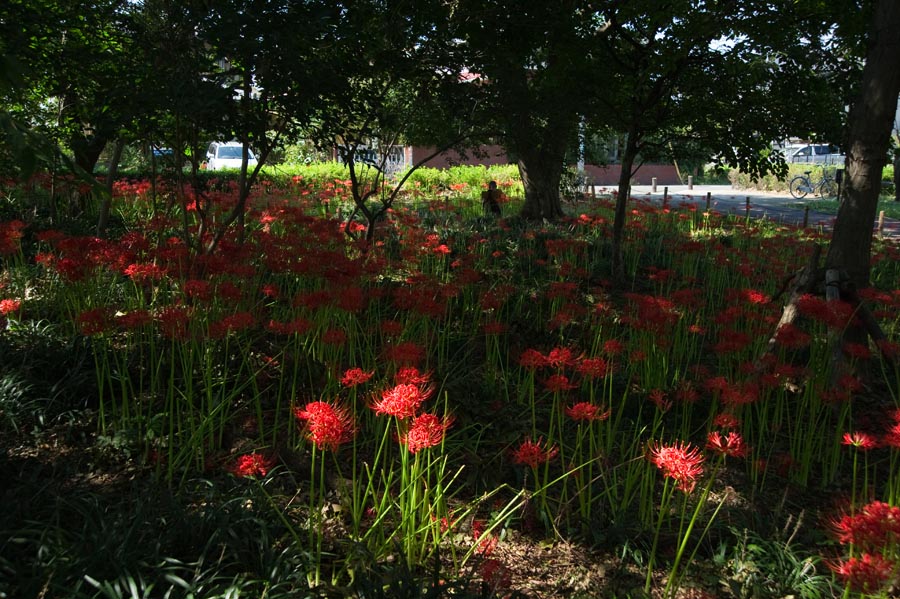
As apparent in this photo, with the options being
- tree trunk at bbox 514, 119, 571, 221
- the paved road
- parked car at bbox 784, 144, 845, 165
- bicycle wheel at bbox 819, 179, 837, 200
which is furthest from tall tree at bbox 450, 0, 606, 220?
parked car at bbox 784, 144, 845, 165

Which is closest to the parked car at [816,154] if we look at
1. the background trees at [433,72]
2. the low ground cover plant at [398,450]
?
the background trees at [433,72]

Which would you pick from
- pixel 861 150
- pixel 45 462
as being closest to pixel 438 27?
pixel 861 150

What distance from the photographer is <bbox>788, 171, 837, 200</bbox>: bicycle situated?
2585cm

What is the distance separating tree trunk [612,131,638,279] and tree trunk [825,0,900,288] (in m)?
2.23

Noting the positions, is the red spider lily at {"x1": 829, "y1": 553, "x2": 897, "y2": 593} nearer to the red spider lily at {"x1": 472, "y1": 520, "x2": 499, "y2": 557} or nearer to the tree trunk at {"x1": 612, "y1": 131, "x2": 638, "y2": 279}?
the red spider lily at {"x1": 472, "y1": 520, "x2": 499, "y2": 557}

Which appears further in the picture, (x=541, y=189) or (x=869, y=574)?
(x=541, y=189)

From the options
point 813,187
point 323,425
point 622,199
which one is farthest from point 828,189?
point 323,425

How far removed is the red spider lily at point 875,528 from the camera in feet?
5.59

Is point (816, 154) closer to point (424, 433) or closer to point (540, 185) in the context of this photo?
point (540, 185)

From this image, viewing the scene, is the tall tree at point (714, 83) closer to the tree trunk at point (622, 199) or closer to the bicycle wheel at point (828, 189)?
the tree trunk at point (622, 199)

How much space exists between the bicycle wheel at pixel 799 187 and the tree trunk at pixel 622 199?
75.3 feet

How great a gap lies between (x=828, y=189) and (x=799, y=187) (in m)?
1.50

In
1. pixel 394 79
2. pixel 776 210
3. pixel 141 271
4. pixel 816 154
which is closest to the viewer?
Result: pixel 141 271

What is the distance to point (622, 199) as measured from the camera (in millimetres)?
6672
